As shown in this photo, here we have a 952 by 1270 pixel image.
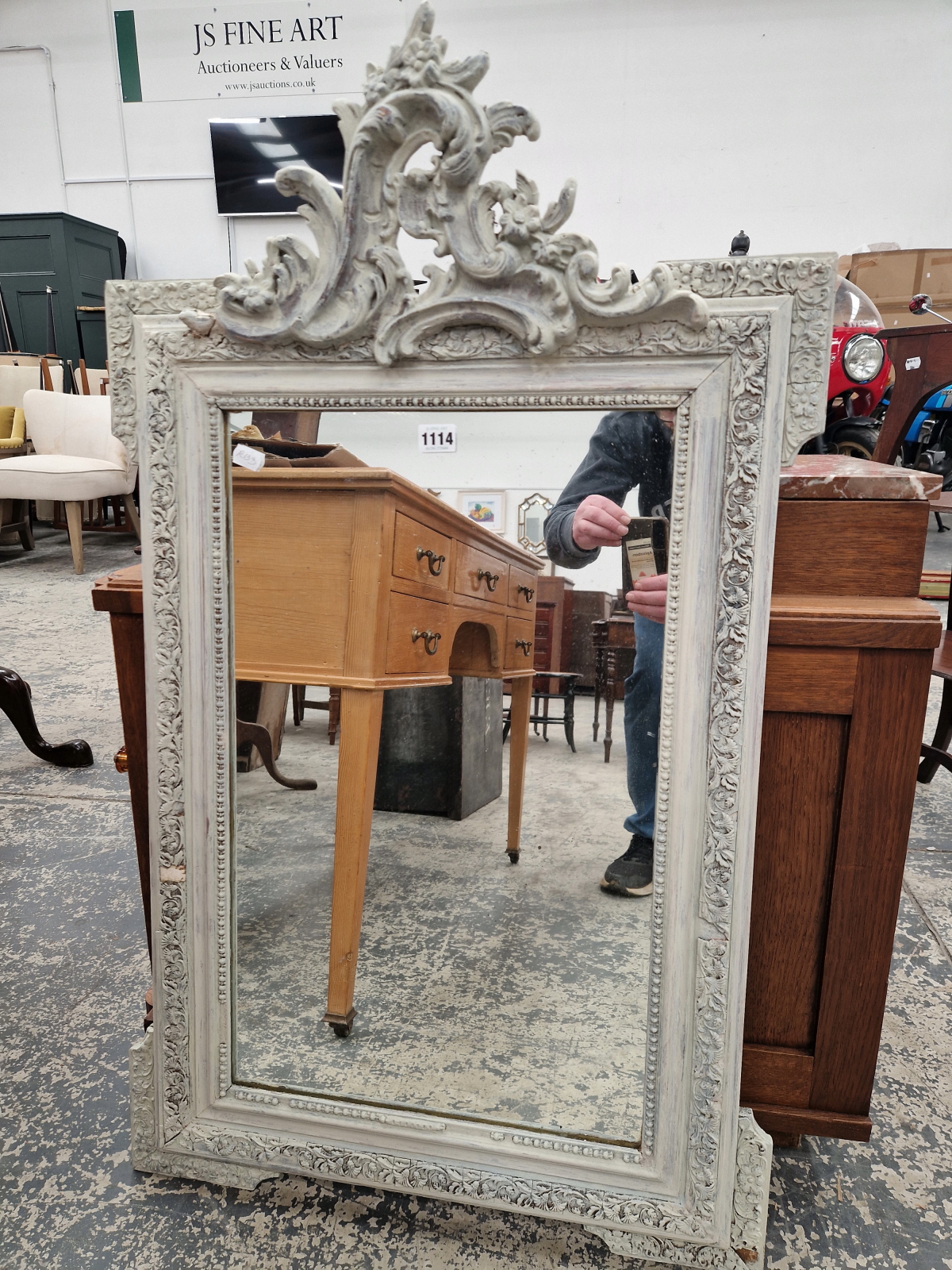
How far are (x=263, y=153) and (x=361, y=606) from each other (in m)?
6.82

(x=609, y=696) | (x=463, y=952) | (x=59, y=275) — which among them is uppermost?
(x=59, y=275)

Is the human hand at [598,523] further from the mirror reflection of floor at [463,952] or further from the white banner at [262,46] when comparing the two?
the white banner at [262,46]

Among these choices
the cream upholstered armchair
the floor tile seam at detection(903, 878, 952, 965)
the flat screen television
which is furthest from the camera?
the flat screen television

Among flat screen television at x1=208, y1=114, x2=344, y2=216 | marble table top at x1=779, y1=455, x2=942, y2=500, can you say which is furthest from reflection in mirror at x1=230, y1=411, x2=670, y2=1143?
flat screen television at x1=208, y1=114, x2=344, y2=216

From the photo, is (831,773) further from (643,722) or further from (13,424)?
(13,424)

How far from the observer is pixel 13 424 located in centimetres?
530

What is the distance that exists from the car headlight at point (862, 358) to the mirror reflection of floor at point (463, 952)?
3.47m

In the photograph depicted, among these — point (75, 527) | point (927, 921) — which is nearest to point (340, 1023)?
point (927, 921)

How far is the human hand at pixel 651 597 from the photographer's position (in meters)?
0.95

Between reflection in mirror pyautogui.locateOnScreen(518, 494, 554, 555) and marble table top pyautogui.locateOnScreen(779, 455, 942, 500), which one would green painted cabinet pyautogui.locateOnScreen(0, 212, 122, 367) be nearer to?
reflection in mirror pyautogui.locateOnScreen(518, 494, 554, 555)

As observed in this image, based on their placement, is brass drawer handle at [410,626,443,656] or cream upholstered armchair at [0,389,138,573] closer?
brass drawer handle at [410,626,443,656]

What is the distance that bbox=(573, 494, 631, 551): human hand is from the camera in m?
0.98

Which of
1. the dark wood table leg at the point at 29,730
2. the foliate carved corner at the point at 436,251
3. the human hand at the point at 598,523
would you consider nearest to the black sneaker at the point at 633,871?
the human hand at the point at 598,523

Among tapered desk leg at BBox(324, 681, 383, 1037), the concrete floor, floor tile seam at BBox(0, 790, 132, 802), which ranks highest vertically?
tapered desk leg at BBox(324, 681, 383, 1037)
